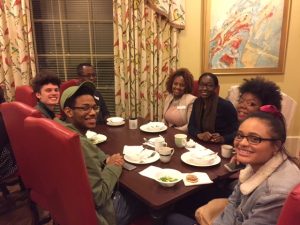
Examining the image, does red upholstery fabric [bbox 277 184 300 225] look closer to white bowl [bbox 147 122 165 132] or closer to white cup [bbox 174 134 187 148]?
white cup [bbox 174 134 187 148]

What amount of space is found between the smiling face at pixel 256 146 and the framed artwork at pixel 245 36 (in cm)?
236

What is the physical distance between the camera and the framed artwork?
3270 mm

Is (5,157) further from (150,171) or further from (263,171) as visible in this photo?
(263,171)

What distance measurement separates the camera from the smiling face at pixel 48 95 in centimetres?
234

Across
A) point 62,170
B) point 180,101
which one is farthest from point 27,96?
point 62,170

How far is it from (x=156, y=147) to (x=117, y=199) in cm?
46

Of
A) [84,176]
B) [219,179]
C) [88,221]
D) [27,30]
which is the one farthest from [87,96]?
[27,30]

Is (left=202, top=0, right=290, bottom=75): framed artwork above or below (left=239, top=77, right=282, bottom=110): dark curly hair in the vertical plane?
above

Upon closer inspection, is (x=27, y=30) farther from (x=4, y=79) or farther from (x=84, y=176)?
(x=84, y=176)

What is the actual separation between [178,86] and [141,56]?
776 mm

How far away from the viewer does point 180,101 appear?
2793 millimetres

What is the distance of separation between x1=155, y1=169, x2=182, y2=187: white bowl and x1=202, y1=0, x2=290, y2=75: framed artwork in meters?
2.18

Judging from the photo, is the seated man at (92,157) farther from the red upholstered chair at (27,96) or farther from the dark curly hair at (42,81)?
the red upholstered chair at (27,96)

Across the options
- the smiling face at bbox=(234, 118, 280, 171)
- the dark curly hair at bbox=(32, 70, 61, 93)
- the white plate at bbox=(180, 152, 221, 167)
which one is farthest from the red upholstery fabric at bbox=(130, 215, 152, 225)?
the dark curly hair at bbox=(32, 70, 61, 93)
